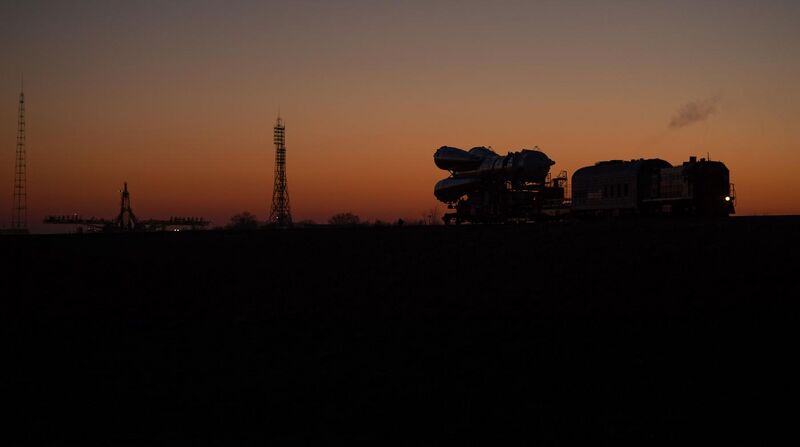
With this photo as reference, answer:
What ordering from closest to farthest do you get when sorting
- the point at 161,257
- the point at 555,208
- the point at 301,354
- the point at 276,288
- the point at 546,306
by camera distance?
the point at 301,354 < the point at 546,306 < the point at 276,288 < the point at 161,257 < the point at 555,208

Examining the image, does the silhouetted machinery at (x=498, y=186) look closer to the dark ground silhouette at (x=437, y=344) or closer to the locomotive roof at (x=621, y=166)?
the locomotive roof at (x=621, y=166)

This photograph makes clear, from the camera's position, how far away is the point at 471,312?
1841 centimetres

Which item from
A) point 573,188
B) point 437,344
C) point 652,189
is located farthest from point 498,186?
point 437,344

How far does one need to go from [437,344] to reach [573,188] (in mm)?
30365

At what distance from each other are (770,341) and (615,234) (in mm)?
11177

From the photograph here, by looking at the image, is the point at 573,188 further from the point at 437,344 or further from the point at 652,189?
the point at 437,344

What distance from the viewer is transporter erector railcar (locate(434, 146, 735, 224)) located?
38500mm

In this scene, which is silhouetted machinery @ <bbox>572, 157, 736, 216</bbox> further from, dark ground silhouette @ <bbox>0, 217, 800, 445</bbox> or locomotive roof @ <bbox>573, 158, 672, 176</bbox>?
dark ground silhouette @ <bbox>0, 217, 800, 445</bbox>

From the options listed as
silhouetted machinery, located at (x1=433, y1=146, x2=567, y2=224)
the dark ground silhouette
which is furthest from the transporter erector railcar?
the dark ground silhouette

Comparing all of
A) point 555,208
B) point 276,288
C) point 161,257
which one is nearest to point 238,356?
point 276,288

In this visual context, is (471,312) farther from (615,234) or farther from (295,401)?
(615,234)

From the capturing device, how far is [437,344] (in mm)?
16375

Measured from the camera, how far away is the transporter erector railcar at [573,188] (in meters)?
38.5

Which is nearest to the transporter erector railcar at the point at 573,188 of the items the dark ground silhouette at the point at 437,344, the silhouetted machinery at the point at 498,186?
the silhouetted machinery at the point at 498,186
